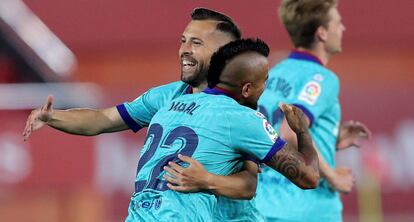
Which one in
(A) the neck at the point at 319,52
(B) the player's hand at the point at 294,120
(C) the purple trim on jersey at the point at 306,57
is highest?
(A) the neck at the point at 319,52

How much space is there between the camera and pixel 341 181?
22.9 feet

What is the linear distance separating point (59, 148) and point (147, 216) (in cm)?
665

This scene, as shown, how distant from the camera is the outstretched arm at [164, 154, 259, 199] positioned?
16.6ft

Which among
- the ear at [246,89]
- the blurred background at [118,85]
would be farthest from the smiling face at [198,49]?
the blurred background at [118,85]

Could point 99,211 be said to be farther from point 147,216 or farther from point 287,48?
point 287,48

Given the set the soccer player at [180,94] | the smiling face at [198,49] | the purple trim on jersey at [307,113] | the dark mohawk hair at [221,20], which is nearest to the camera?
the soccer player at [180,94]

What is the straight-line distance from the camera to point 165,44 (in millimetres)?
19688

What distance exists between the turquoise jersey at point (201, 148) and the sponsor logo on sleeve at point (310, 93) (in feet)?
5.45

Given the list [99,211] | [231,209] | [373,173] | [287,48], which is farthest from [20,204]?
[287,48]

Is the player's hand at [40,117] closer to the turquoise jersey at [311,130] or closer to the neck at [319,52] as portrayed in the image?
the turquoise jersey at [311,130]

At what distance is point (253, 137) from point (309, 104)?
5.93 ft

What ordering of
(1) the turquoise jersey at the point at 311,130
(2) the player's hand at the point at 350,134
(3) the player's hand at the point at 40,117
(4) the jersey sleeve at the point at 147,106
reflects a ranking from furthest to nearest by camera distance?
(2) the player's hand at the point at 350,134, (1) the turquoise jersey at the point at 311,130, (4) the jersey sleeve at the point at 147,106, (3) the player's hand at the point at 40,117

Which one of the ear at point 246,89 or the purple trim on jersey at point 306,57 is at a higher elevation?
the purple trim on jersey at point 306,57

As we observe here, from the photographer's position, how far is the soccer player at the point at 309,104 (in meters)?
6.92
